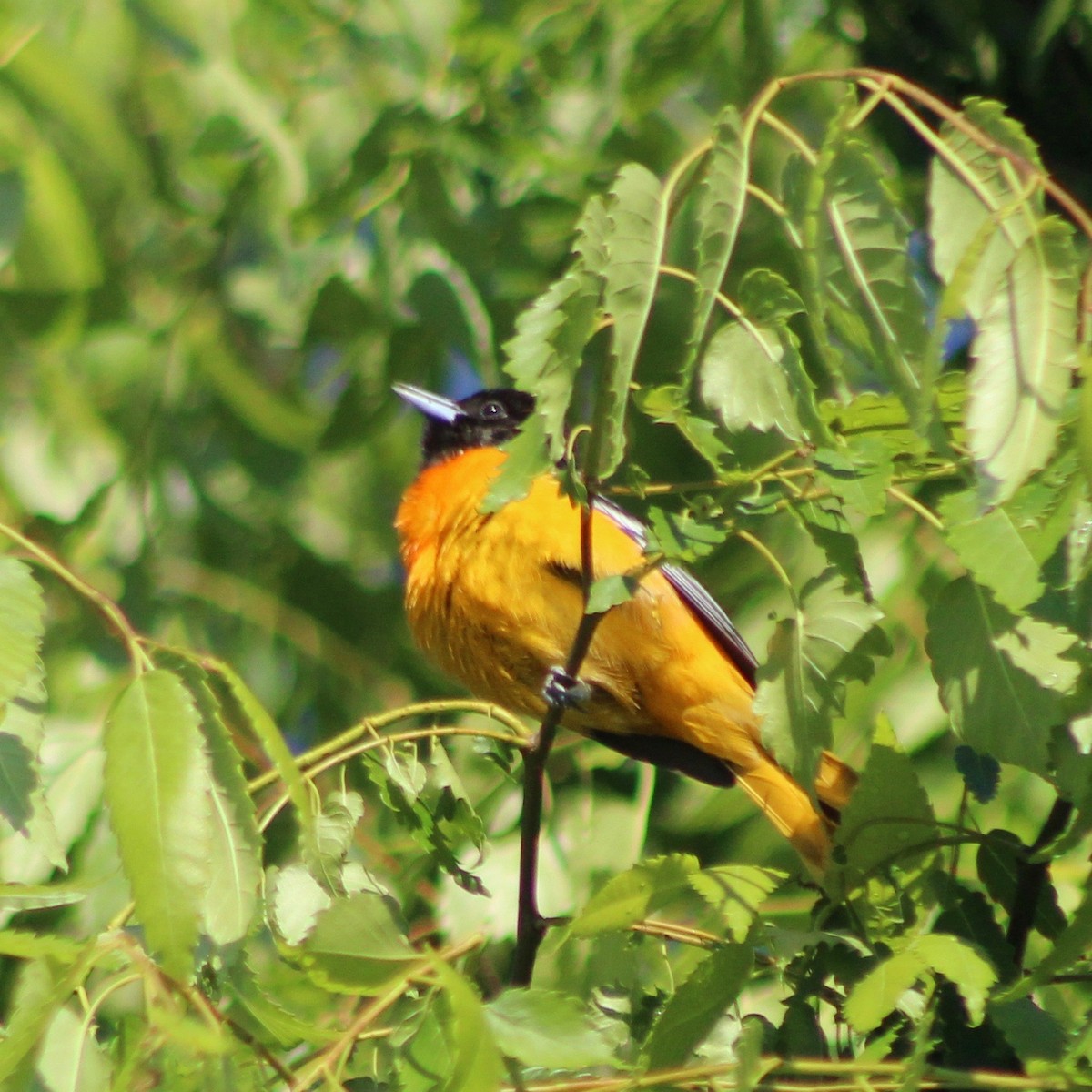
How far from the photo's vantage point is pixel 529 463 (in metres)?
1.28

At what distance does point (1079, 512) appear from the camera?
1399mm

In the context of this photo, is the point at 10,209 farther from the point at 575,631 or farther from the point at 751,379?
the point at 751,379

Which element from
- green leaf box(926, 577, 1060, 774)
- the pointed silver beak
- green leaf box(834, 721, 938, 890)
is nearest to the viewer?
green leaf box(926, 577, 1060, 774)

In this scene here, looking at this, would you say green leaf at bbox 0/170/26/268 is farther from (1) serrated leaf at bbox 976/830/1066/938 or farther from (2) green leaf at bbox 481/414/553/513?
(1) serrated leaf at bbox 976/830/1066/938

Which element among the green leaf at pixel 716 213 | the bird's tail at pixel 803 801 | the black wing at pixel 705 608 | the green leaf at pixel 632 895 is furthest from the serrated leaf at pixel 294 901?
the black wing at pixel 705 608

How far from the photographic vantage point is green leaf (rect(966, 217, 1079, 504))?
1123 mm

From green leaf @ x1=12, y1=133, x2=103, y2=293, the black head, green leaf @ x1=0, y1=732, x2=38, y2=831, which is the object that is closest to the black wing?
the black head

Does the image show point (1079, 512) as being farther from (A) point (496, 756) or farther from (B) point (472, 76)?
(B) point (472, 76)

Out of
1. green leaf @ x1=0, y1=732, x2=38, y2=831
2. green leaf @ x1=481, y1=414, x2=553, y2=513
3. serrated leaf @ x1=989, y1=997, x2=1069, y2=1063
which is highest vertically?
green leaf @ x1=481, y1=414, x2=553, y2=513

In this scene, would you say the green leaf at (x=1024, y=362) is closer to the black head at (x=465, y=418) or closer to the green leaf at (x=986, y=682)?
the green leaf at (x=986, y=682)

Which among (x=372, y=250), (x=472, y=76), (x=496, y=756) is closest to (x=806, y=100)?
(x=472, y=76)

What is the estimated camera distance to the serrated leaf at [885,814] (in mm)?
1761

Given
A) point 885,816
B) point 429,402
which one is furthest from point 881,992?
point 429,402

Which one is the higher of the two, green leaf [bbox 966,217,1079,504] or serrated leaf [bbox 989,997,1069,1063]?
green leaf [bbox 966,217,1079,504]
